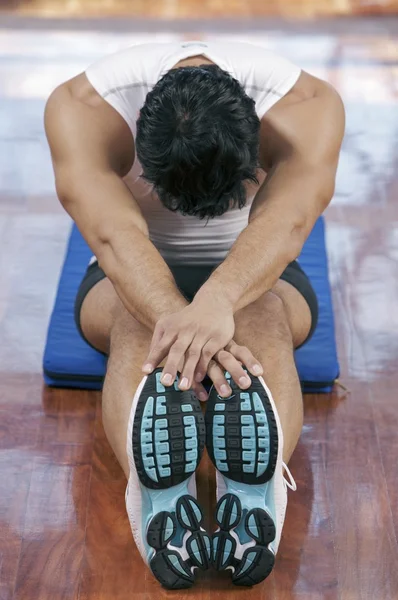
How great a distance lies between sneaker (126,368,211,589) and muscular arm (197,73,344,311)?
0.24 meters

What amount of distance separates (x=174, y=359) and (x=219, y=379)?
8 cm

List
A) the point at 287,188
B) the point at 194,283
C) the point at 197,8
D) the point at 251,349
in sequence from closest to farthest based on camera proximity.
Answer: the point at 251,349 < the point at 287,188 < the point at 194,283 < the point at 197,8

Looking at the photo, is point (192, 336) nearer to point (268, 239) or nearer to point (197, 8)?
point (268, 239)

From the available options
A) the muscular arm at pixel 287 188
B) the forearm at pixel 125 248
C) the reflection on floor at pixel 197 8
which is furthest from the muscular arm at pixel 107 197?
the reflection on floor at pixel 197 8

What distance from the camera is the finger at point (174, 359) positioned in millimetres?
1533

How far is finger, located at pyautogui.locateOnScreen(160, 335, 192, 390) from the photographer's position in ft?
5.03

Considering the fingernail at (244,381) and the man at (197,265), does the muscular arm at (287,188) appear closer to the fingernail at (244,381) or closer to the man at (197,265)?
the man at (197,265)

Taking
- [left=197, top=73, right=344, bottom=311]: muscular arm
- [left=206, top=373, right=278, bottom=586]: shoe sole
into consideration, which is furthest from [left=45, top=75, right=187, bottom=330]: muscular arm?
[left=206, top=373, right=278, bottom=586]: shoe sole

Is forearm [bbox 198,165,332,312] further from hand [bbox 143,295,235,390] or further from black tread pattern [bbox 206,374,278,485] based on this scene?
black tread pattern [bbox 206,374,278,485]

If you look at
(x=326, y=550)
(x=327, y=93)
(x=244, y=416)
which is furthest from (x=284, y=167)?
(x=326, y=550)

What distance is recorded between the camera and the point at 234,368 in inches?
61.2

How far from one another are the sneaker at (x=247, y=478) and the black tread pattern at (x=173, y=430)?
34 millimetres

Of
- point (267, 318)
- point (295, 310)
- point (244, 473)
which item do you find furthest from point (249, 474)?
point (295, 310)

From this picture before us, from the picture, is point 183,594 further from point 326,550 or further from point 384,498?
point 384,498
